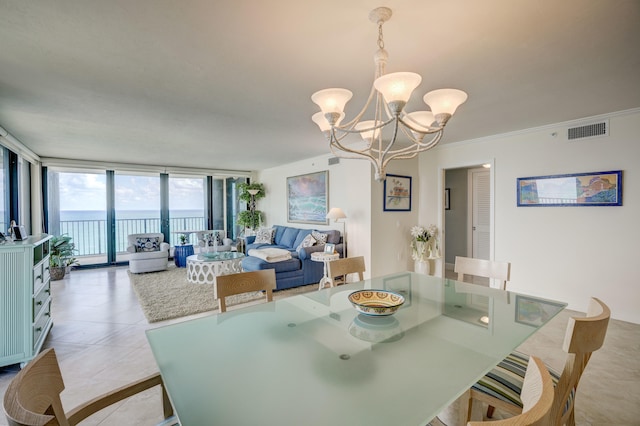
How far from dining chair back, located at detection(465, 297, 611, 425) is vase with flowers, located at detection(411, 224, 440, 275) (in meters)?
3.36

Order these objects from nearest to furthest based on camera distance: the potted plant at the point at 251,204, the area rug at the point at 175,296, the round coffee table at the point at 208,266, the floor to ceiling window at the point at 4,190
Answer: the area rug at the point at 175,296 < the floor to ceiling window at the point at 4,190 < the round coffee table at the point at 208,266 < the potted plant at the point at 251,204

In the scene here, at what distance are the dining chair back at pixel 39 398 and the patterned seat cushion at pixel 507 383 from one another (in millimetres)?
1544

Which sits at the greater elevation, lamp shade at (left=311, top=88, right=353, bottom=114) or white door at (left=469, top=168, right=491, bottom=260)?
lamp shade at (left=311, top=88, right=353, bottom=114)

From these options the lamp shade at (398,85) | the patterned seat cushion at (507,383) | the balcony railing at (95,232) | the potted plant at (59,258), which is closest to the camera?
the patterned seat cushion at (507,383)

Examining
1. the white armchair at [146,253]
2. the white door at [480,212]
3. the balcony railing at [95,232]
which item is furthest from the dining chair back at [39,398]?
the balcony railing at [95,232]

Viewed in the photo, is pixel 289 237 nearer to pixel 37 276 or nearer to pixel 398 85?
pixel 37 276

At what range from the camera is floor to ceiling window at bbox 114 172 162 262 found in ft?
22.7

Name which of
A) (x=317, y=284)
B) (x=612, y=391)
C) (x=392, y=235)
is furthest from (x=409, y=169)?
(x=612, y=391)

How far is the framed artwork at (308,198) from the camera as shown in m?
5.89

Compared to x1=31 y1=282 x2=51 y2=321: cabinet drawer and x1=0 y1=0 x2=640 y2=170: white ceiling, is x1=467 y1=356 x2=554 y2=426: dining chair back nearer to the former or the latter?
x1=0 y1=0 x2=640 y2=170: white ceiling

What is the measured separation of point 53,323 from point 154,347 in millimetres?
3157

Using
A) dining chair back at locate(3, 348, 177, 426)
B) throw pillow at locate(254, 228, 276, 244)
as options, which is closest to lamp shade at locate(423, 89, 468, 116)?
dining chair back at locate(3, 348, 177, 426)

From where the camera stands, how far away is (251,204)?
8.01 metres

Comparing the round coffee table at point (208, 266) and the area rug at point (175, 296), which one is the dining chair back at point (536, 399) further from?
the round coffee table at point (208, 266)
